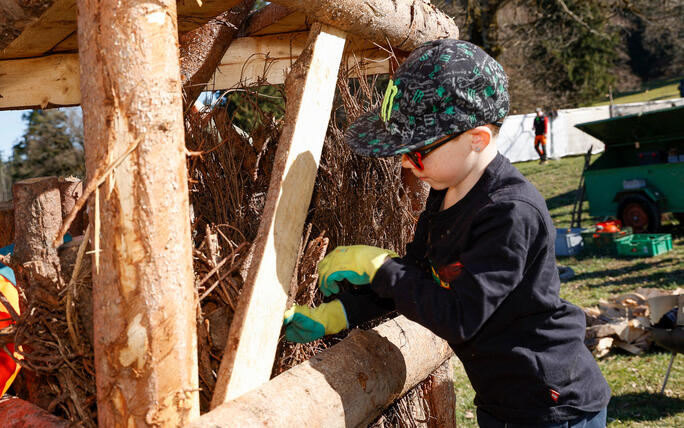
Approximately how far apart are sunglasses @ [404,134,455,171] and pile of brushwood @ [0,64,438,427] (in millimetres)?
605

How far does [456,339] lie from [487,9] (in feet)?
52.9

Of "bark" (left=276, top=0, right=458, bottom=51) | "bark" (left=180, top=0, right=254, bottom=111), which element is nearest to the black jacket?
"bark" (left=276, top=0, right=458, bottom=51)

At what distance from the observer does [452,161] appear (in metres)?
1.76

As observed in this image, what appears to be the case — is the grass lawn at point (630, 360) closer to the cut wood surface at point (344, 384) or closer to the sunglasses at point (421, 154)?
the cut wood surface at point (344, 384)

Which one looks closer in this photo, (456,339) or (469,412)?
(456,339)

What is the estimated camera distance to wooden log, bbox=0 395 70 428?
5.71ft

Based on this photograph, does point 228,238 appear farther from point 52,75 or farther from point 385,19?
point 52,75

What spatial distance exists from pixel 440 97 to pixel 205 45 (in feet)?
4.99

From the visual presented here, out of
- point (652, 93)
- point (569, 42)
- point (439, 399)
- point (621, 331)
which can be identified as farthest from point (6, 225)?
point (652, 93)

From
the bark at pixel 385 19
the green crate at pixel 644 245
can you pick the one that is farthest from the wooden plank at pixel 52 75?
the green crate at pixel 644 245

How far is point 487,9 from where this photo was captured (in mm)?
16094

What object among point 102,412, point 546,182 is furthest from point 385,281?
point 546,182

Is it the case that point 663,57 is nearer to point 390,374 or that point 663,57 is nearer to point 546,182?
point 546,182

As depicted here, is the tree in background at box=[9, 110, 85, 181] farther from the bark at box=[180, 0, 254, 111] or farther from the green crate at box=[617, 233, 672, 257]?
the bark at box=[180, 0, 254, 111]
